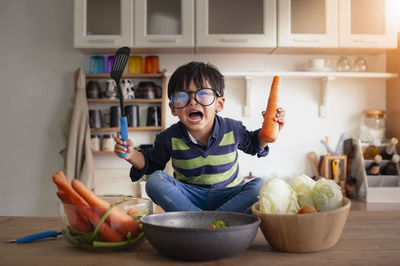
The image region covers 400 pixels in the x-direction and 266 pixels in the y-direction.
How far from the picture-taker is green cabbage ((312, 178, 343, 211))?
80 cm

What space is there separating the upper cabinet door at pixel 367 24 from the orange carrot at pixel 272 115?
Result: 4.38 feet

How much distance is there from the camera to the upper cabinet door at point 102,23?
2.38 metres

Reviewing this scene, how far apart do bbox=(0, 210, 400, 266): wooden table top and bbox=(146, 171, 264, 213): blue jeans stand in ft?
1.07

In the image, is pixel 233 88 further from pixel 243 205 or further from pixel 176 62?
pixel 243 205

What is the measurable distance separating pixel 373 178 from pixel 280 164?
579 mm

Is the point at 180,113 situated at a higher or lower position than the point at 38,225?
higher

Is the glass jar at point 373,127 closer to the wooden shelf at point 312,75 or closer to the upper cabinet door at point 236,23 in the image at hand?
the wooden shelf at point 312,75

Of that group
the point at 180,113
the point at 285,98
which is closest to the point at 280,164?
the point at 285,98


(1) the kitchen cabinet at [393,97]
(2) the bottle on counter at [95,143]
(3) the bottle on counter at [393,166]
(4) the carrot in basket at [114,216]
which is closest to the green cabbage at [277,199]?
(4) the carrot in basket at [114,216]

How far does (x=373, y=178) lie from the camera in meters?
2.34

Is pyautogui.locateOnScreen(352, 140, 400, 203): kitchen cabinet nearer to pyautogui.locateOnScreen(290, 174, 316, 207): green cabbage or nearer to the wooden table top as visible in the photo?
the wooden table top

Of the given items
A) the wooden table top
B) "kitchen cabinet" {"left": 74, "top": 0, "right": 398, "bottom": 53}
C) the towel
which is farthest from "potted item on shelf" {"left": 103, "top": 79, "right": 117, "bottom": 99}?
the wooden table top

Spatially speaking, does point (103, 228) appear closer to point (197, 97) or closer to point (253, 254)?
point (253, 254)

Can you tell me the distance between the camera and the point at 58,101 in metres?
2.70
